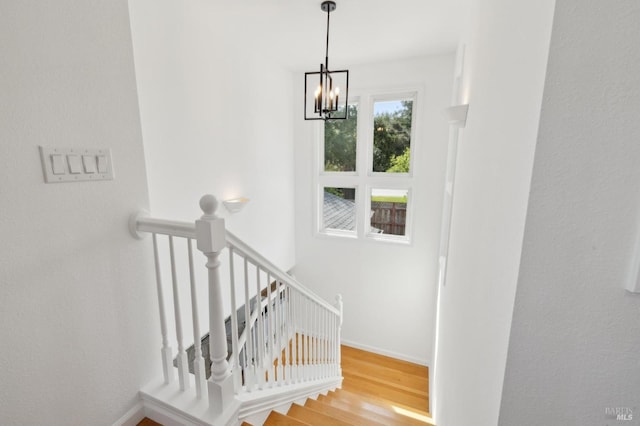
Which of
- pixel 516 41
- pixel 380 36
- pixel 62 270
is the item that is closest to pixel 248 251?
pixel 62 270

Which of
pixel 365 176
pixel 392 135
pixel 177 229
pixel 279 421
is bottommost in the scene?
pixel 279 421

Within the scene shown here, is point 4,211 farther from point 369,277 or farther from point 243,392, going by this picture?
point 369,277

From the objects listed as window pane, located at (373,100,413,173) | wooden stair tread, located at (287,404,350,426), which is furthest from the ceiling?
wooden stair tread, located at (287,404,350,426)

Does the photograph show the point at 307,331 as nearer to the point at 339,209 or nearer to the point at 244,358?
the point at 244,358

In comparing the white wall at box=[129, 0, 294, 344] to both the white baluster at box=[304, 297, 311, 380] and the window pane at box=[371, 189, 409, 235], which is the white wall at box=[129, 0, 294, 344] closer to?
the white baluster at box=[304, 297, 311, 380]

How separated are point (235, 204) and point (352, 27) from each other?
6.34ft

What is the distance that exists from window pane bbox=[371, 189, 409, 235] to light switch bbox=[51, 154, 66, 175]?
3.20 m

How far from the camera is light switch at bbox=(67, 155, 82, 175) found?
1029mm

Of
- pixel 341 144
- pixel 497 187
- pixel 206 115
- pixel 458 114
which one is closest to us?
pixel 497 187

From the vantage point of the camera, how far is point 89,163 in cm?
109

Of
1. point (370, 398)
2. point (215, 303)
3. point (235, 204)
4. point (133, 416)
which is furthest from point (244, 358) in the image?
point (370, 398)

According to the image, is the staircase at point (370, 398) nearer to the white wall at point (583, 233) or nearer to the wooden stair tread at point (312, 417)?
the wooden stair tread at point (312, 417)

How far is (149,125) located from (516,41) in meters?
1.97

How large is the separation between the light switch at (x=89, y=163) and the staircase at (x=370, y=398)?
138 cm
